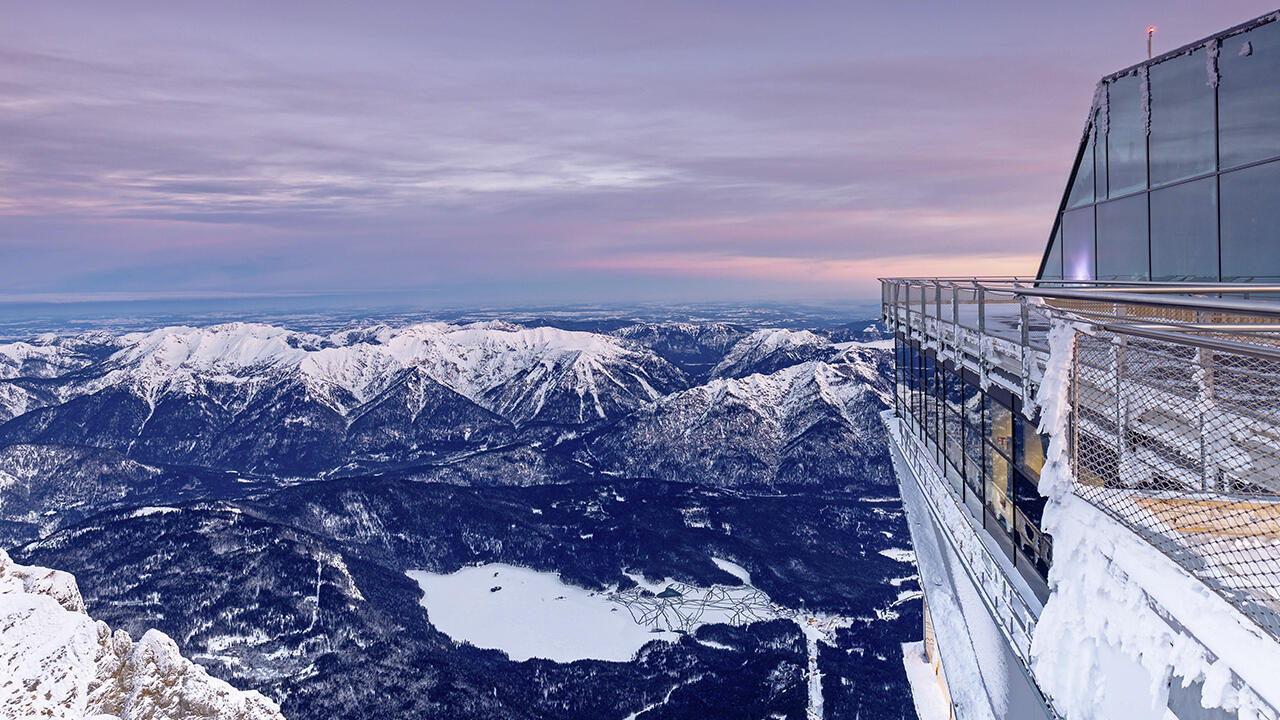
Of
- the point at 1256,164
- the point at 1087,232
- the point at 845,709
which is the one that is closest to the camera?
the point at 1256,164

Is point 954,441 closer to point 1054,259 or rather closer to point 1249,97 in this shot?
point 1249,97

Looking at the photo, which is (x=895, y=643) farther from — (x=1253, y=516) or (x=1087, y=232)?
(x=1253, y=516)

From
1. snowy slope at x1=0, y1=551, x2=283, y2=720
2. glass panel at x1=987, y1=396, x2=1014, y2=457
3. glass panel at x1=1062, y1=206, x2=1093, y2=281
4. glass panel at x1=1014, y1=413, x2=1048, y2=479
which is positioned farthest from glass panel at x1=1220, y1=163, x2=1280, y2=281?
snowy slope at x1=0, y1=551, x2=283, y2=720

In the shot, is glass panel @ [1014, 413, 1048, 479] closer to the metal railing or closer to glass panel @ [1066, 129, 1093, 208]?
the metal railing

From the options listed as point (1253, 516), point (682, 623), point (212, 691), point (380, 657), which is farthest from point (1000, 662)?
point (682, 623)

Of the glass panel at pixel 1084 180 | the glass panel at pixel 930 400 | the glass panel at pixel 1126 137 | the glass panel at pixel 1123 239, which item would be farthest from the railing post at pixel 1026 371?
the glass panel at pixel 1084 180

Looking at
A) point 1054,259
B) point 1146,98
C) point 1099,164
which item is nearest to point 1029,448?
point 1146,98
